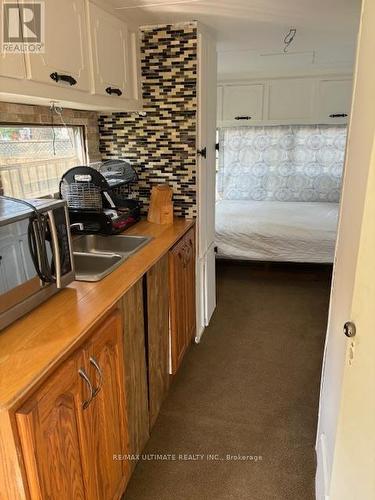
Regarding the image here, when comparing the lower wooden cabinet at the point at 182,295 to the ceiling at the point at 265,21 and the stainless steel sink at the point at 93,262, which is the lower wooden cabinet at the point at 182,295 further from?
the ceiling at the point at 265,21

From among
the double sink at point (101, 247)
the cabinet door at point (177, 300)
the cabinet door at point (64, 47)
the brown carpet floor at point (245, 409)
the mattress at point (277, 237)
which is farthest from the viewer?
the mattress at point (277, 237)

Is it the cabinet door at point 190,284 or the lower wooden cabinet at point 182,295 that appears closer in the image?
the lower wooden cabinet at point 182,295

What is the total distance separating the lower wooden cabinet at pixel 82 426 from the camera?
3.17ft

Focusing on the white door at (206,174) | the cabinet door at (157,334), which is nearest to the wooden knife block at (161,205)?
the white door at (206,174)

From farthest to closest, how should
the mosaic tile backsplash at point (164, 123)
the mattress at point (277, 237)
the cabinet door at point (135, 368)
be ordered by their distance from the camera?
the mattress at point (277, 237), the mosaic tile backsplash at point (164, 123), the cabinet door at point (135, 368)

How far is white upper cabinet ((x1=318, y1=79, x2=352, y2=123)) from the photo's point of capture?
446cm

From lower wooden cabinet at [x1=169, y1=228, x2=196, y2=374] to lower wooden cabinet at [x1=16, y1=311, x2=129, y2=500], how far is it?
749 mm

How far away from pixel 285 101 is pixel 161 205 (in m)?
2.95

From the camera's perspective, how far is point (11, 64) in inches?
50.7

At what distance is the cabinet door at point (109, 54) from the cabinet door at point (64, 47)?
96 mm

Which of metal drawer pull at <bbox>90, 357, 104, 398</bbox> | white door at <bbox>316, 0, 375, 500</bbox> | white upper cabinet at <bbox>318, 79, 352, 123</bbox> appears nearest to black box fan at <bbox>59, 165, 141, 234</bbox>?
metal drawer pull at <bbox>90, 357, 104, 398</bbox>

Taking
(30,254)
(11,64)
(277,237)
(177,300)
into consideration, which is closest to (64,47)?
(11,64)

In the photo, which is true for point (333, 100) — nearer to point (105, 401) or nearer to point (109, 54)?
point (109, 54)

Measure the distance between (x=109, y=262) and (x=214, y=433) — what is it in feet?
3.44
